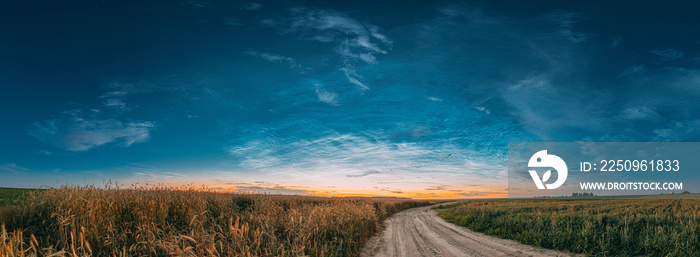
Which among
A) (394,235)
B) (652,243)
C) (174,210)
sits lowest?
(394,235)

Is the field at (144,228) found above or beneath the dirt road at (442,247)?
above

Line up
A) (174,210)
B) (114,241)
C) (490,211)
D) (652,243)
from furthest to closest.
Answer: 1. (490,211)
2. (652,243)
3. (174,210)
4. (114,241)

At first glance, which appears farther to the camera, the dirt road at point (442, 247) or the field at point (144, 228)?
the dirt road at point (442, 247)

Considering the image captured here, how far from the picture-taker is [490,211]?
23.8 m

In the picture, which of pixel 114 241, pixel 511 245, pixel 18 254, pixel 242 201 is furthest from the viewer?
pixel 242 201

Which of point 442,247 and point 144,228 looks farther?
point 442,247

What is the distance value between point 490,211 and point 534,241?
1136 cm

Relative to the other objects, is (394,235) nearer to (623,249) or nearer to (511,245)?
(511,245)

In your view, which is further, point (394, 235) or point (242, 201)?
point (242, 201)

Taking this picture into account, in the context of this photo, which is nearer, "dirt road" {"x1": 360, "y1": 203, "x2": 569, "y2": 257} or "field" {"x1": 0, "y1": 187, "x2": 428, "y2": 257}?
"field" {"x1": 0, "y1": 187, "x2": 428, "y2": 257}

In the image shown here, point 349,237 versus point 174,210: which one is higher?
point 174,210

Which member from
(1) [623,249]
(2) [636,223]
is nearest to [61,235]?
(1) [623,249]

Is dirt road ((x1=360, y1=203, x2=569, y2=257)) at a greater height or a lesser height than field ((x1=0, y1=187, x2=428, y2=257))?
lesser

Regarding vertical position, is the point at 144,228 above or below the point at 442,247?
above
